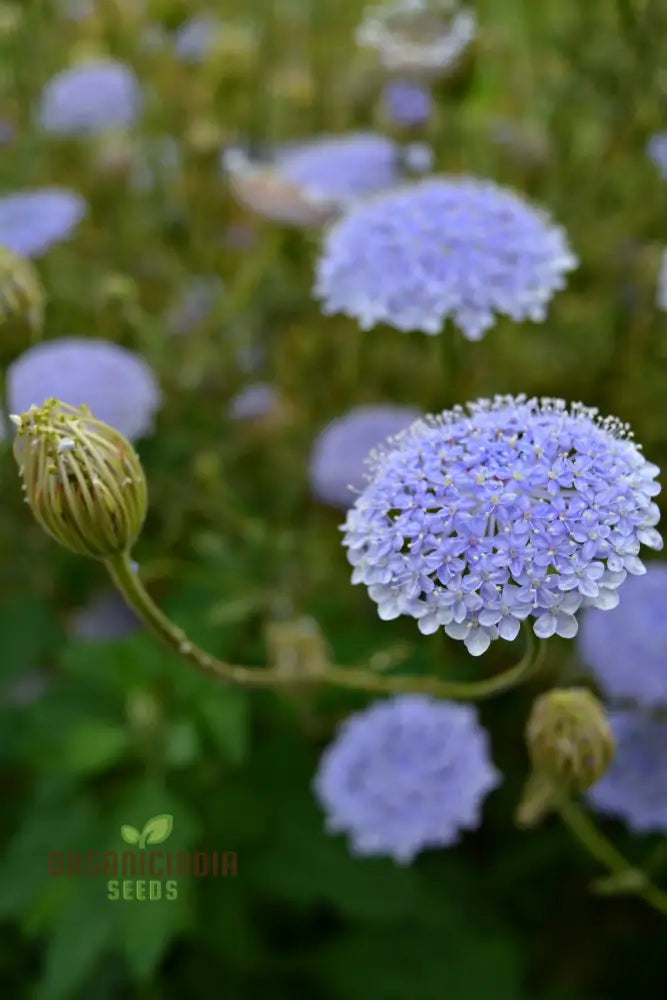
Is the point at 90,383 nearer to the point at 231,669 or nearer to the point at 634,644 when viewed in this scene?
the point at 231,669

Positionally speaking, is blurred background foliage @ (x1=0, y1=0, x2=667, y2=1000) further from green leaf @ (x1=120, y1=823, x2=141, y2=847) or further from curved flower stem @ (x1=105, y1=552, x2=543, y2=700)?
curved flower stem @ (x1=105, y1=552, x2=543, y2=700)

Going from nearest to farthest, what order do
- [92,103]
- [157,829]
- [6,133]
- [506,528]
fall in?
[506,528] → [157,829] → [92,103] → [6,133]

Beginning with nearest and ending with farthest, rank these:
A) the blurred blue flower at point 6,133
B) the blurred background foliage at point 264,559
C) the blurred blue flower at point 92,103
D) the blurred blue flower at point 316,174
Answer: the blurred background foliage at point 264,559 < the blurred blue flower at point 316,174 < the blurred blue flower at point 92,103 < the blurred blue flower at point 6,133

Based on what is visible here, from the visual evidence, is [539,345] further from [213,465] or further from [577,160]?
[213,465]

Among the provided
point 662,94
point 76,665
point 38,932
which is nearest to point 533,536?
point 76,665

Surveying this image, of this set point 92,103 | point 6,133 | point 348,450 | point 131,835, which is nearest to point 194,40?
point 92,103

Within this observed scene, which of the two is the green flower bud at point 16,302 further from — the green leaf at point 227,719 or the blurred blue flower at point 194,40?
the blurred blue flower at point 194,40

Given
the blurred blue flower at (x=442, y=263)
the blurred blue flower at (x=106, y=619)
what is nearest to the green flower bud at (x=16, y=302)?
the blurred blue flower at (x=442, y=263)
